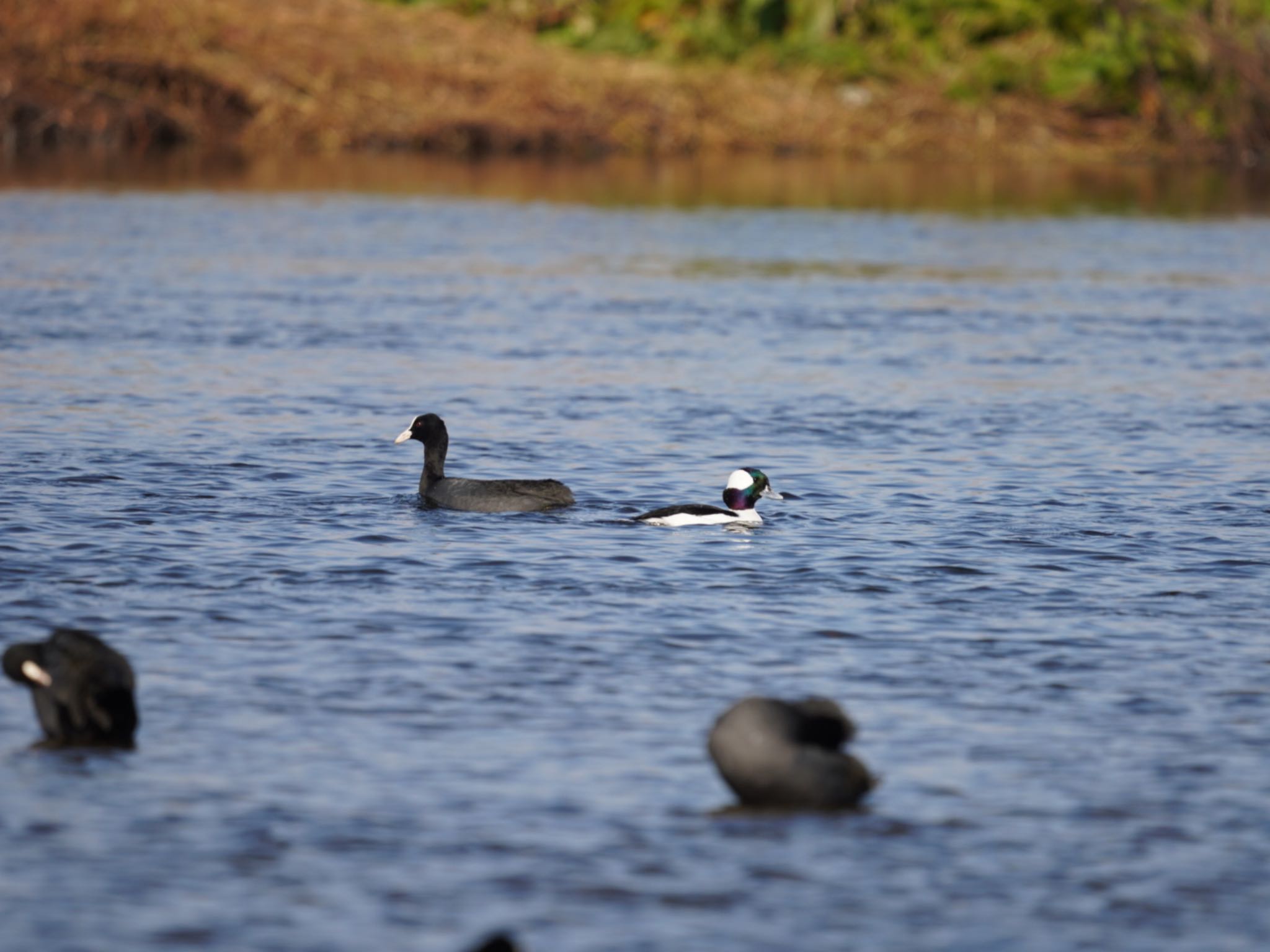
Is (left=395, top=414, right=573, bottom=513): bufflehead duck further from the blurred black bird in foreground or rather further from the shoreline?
the shoreline

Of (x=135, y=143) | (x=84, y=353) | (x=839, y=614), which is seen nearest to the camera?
(x=839, y=614)

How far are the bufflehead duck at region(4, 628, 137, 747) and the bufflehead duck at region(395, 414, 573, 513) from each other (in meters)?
5.72

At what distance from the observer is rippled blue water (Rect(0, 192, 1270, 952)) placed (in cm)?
774

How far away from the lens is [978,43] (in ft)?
188

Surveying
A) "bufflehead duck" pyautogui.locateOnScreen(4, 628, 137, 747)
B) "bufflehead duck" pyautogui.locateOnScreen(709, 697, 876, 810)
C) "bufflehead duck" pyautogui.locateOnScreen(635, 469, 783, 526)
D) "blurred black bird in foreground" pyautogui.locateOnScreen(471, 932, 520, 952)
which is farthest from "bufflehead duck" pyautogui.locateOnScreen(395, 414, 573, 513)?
"blurred black bird in foreground" pyautogui.locateOnScreen(471, 932, 520, 952)

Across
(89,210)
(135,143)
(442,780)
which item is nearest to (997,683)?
(442,780)

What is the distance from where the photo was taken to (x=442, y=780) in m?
8.84

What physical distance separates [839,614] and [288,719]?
3.60m

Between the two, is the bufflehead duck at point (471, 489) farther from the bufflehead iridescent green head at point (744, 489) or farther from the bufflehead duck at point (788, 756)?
the bufflehead duck at point (788, 756)

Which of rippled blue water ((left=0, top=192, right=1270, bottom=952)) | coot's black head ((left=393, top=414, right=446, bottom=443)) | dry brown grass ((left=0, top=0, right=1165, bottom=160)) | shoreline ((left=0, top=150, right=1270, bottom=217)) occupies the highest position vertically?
dry brown grass ((left=0, top=0, right=1165, bottom=160))

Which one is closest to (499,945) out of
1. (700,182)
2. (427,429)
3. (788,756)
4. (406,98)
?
(788,756)

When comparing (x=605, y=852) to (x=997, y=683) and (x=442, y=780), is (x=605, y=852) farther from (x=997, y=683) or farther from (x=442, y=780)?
(x=997, y=683)

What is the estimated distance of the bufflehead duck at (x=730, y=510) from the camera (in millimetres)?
14219

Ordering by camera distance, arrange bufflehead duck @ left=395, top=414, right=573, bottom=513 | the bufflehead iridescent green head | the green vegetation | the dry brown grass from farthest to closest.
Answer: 1. the green vegetation
2. the dry brown grass
3. bufflehead duck @ left=395, top=414, right=573, bottom=513
4. the bufflehead iridescent green head
